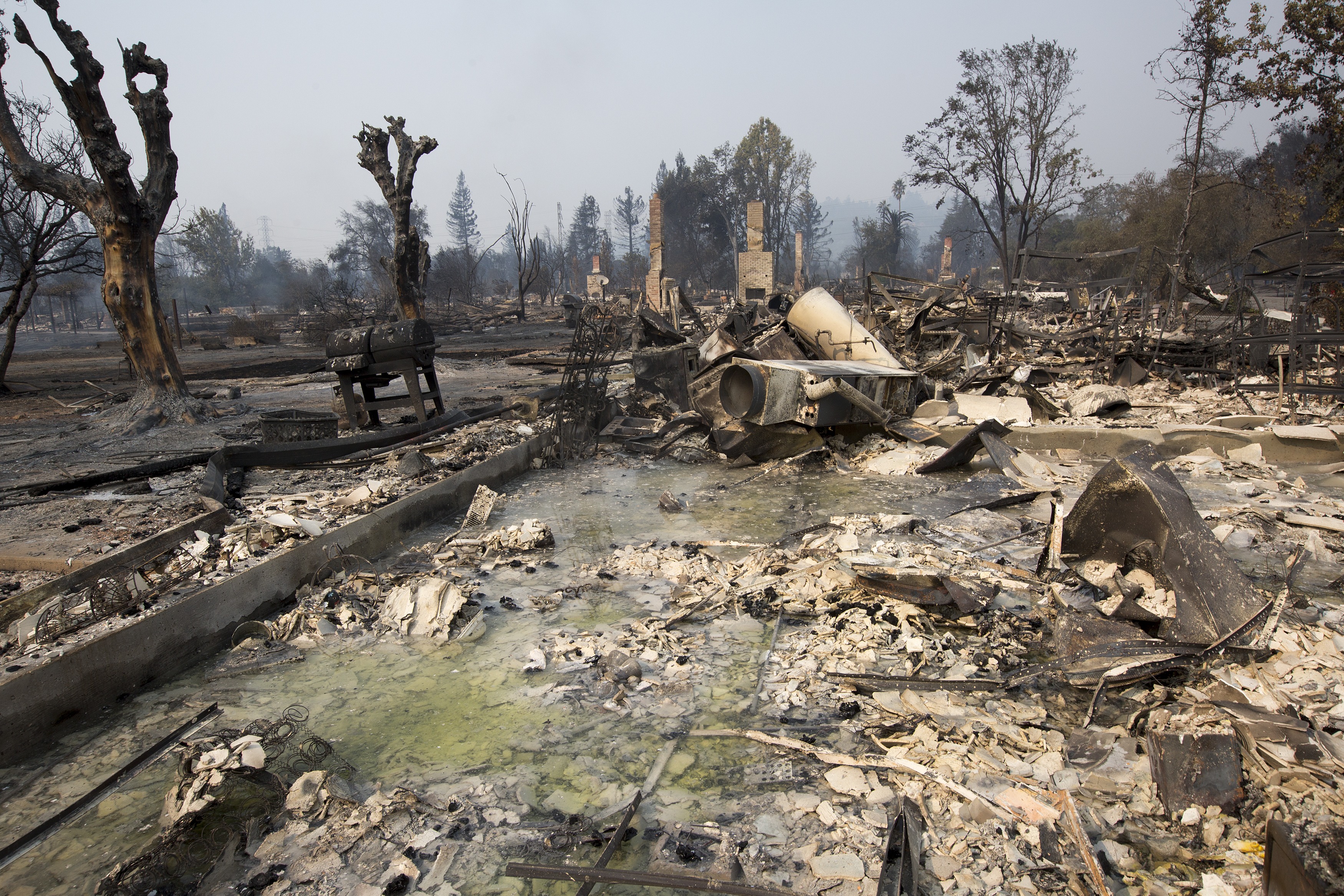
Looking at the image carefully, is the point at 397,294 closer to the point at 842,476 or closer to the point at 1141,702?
the point at 842,476

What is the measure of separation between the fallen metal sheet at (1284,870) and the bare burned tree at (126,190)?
38.7 feet

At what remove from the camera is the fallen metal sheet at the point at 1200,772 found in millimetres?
2381

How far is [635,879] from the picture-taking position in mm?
2180

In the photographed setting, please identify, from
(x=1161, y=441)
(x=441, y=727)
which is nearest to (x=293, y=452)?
(x=441, y=727)

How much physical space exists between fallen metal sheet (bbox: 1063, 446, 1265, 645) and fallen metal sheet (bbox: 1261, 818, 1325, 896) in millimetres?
1473

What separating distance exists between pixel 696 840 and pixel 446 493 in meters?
4.68

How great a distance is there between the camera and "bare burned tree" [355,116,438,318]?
15500 mm

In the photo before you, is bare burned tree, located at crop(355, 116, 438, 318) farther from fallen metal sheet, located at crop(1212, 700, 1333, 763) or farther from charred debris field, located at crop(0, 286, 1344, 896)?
fallen metal sheet, located at crop(1212, 700, 1333, 763)

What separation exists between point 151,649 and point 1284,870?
460cm

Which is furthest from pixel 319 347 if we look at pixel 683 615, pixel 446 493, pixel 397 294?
pixel 683 615

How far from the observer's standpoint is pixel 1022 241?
2477cm

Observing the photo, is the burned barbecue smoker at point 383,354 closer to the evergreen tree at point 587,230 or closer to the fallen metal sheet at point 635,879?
the fallen metal sheet at point 635,879

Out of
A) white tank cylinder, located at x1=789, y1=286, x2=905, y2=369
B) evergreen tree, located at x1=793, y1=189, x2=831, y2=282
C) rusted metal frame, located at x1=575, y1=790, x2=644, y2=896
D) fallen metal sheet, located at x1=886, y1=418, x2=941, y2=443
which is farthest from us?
evergreen tree, located at x1=793, y1=189, x2=831, y2=282

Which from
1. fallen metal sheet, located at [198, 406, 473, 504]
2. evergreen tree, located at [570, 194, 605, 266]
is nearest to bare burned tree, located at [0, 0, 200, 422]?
fallen metal sheet, located at [198, 406, 473, 504]
